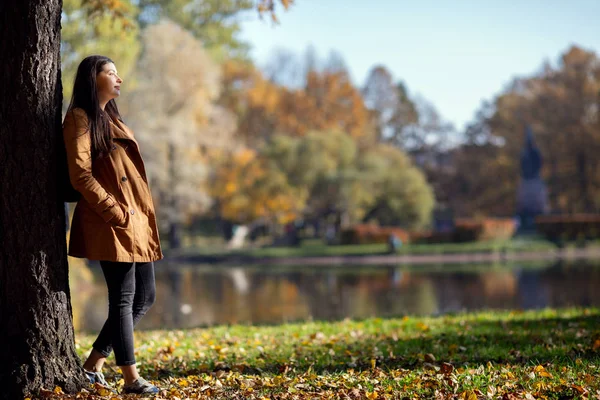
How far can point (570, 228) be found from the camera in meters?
34.1

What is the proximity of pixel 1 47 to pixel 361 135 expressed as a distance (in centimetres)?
4913

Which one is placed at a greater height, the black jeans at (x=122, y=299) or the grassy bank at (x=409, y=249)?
the black jeans at (x=122, y=299)

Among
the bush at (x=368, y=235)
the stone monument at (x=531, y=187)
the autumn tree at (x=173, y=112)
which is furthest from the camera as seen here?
the stone monument at (x=531, y=187)

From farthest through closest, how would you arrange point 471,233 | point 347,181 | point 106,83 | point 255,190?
point 255,190
point 347,181
point 471,233
point 106,83

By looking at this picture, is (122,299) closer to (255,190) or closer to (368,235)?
(368,235)

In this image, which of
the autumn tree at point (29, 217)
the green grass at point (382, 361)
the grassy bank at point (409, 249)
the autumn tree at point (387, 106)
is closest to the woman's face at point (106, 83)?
the autumn tree at point (29, 217)

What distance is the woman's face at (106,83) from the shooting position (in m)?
3.91

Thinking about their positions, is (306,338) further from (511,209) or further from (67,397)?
(511,209)

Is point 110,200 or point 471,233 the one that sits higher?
point 110,200

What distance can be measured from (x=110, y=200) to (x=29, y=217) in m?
0.41

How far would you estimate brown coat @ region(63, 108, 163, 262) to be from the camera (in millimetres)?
3619

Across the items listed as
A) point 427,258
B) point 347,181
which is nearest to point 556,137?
point 347,181

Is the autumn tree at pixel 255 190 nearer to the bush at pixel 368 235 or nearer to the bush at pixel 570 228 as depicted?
the bush at pixel 368 235

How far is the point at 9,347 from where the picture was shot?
3590 mm
